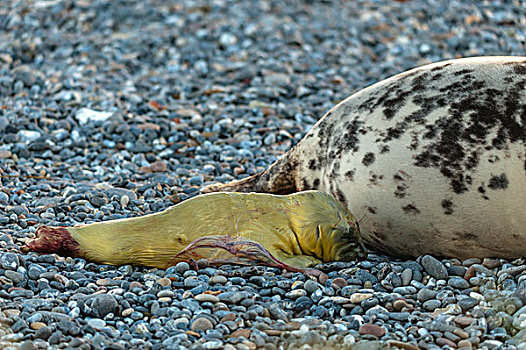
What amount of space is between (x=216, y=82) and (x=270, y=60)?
882 millimetres

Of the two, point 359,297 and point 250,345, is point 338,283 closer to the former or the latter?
point 359,297

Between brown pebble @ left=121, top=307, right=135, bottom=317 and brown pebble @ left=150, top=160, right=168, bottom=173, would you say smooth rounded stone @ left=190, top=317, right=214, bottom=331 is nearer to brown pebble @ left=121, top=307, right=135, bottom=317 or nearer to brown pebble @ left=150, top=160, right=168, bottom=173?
brown pebble @ left=121, top=307, right=135, bottom=317

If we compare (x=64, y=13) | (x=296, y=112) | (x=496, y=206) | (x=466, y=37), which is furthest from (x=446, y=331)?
(x=64, y=13)

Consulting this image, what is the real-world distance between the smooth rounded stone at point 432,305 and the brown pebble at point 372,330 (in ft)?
1.12

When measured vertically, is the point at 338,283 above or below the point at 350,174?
below

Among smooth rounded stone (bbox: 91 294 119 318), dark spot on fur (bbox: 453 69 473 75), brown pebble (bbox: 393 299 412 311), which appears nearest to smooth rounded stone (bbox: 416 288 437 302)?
brown pebble (bbox: 393 299 412 311)

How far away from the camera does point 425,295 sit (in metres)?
3.48

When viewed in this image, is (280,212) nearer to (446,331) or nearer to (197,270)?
(197,270)

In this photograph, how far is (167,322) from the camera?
10.5 feet

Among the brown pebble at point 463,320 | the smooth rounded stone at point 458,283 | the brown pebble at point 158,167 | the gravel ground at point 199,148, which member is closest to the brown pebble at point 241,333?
the gravel ground at point 199,148

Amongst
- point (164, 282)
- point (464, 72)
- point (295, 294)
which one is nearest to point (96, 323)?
point (164, 282)

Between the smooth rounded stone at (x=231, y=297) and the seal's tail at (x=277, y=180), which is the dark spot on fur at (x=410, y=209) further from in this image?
the smooth rounded stone at (x=231, y=297)

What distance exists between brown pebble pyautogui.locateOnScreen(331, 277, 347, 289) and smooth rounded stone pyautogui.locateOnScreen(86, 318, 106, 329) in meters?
1.08

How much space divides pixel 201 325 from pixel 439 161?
1.47m
